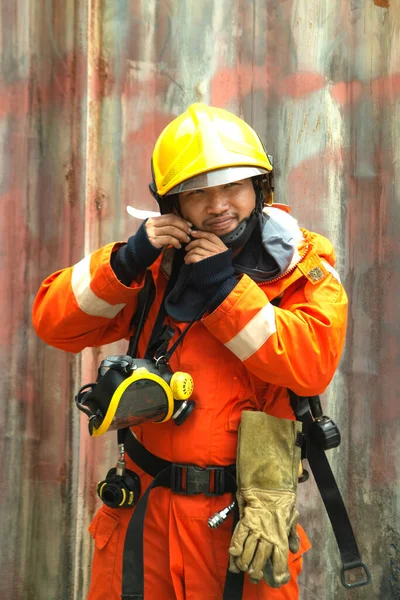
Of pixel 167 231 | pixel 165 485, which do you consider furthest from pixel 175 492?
pixel 167 231

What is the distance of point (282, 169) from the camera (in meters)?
3.32

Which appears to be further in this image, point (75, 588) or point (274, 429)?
point (75, 588)

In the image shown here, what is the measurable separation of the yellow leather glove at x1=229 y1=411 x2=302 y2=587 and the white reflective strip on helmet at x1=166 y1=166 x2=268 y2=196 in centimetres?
66

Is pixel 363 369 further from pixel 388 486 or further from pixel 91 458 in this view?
pixel 91 458

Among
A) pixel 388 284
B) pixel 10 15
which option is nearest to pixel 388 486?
pixel 388 284

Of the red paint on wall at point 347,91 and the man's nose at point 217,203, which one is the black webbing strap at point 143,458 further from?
the red paint on wall at point 347,91

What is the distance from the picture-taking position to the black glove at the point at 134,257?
2.13 metres

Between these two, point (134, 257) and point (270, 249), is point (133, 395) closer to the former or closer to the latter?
point (134, 257)

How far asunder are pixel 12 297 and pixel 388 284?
1680 mm

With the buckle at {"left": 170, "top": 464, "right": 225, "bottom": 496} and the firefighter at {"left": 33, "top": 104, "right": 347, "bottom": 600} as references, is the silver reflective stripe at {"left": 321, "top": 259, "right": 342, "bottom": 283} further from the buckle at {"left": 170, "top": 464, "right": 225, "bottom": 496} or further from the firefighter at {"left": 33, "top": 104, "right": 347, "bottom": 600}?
the buckle at {"left": 170, "top": 464, "right": 225, "bottom": 496}

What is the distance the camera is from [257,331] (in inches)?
77.1

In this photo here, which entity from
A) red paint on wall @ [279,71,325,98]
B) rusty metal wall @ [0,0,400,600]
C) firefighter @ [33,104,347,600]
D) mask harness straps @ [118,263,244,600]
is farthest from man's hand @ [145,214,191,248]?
red paint on wall @ [279,71,325,98]

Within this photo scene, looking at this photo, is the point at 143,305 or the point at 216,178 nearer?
the point at 216,178

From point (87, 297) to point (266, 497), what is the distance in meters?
0.78
